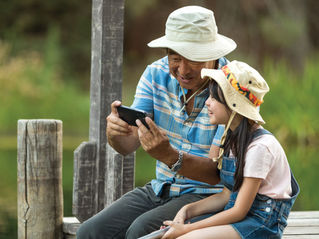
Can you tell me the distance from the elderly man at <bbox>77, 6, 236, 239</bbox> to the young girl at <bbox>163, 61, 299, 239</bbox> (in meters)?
0.11

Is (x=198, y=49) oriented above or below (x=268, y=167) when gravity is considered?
above

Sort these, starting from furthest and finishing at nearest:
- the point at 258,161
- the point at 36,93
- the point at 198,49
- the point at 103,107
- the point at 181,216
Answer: the point at 36,93 < the point at 103,107 < the point at 198,49 < the point at 181,216 < the point at 258,161

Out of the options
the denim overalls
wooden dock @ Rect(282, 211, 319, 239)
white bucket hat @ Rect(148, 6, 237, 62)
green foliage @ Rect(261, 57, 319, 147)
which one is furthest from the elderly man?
green foliage @ Rect(261, 57, 319, 147)

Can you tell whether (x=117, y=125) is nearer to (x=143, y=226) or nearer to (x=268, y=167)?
(x=143, y=226)

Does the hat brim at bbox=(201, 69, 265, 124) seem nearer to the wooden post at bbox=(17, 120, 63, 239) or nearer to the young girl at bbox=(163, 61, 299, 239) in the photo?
the young girl at bbox=(163, 61, 299, 239)

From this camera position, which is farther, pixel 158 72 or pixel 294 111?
pixel 294 111

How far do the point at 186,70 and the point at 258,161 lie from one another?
1.58 feet

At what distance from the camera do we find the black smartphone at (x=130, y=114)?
1849mm

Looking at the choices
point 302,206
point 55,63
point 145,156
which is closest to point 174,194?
point 302,206

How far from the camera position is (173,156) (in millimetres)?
1854

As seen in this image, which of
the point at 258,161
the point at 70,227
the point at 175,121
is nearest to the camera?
the point at 258,161

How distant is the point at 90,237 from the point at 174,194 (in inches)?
14.6

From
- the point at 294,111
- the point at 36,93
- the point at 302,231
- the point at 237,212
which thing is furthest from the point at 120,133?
the point at 36,93

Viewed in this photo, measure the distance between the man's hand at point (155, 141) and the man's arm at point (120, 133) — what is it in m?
0.16
